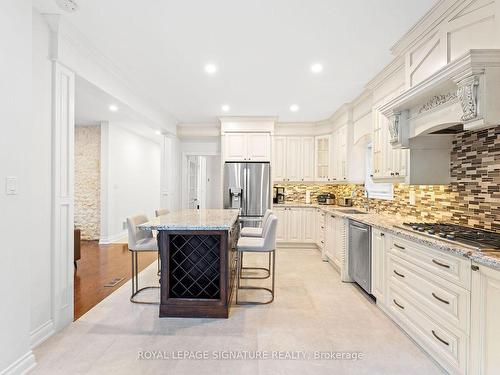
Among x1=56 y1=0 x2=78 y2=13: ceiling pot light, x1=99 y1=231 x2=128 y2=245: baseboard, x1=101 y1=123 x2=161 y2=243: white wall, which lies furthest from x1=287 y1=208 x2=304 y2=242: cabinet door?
x1=56 y1=0 x2=78 y2=13: ceiling pot light

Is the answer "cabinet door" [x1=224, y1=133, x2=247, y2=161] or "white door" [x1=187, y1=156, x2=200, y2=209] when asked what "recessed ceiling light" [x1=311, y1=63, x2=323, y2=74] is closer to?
"cabinet door" [x1=224, y1=133, x2=247, y2=161]

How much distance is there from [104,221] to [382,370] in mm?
5643

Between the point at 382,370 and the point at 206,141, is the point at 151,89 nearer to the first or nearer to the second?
the point at 206,141

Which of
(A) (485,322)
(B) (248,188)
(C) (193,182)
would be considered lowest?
(A) (485,322)

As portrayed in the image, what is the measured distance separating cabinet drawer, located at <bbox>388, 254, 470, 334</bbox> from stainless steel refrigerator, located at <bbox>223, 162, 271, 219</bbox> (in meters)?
3.31

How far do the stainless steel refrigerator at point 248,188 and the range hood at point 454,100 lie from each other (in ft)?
10.3

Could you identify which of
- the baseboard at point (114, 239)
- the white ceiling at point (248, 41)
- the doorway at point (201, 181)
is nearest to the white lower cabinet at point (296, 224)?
the doorway at point (201, 181)

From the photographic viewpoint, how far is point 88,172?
6082mm

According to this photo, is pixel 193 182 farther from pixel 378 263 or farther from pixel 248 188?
pixel 378 263

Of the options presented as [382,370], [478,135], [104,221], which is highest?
[478,135]

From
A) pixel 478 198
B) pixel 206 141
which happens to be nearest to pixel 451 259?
pixel 478 198

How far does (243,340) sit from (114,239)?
4.79 m

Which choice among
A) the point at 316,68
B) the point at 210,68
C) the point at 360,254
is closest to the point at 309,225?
the point at 360,254

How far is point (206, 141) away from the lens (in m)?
6.56
